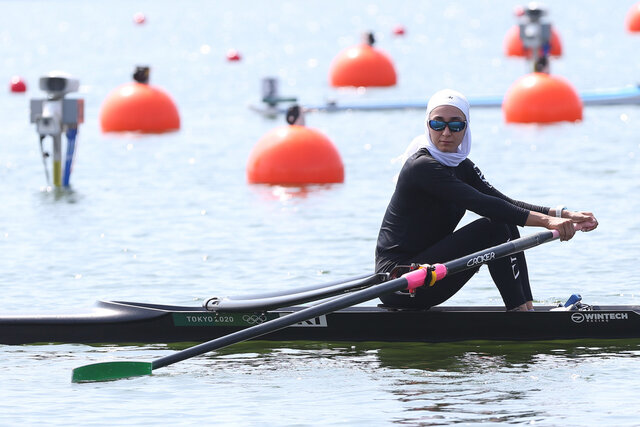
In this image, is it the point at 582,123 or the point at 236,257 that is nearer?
the point at 236,257

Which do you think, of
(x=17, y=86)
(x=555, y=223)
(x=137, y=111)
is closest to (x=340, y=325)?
(x=555, y=223)

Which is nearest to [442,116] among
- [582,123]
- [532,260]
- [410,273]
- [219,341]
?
[410,273]

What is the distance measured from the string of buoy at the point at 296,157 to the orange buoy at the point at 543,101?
5.66 metres

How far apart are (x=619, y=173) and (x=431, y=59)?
21.1 meters

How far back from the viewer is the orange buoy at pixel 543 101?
2214 centimetres

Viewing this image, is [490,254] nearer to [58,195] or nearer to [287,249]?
[287,249]

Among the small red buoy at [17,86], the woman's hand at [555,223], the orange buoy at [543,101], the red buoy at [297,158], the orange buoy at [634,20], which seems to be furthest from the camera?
the orange buoy at [634,20]

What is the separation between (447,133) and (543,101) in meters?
13.3

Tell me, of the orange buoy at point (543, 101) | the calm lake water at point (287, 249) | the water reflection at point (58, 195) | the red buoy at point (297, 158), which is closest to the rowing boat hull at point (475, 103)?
the calm lake water at point (287, 249)

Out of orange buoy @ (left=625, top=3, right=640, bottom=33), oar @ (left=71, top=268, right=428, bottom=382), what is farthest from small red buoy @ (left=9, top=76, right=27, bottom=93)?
oar @ (left=71, top=268, right=428, bottom=382)

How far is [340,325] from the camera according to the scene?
948cm

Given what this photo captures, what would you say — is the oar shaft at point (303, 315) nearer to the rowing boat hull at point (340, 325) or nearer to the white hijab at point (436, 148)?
the rowing boat hull at point (340, 325)

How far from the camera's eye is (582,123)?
2252 cm

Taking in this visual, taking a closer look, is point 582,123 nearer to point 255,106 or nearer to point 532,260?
point 255,106
